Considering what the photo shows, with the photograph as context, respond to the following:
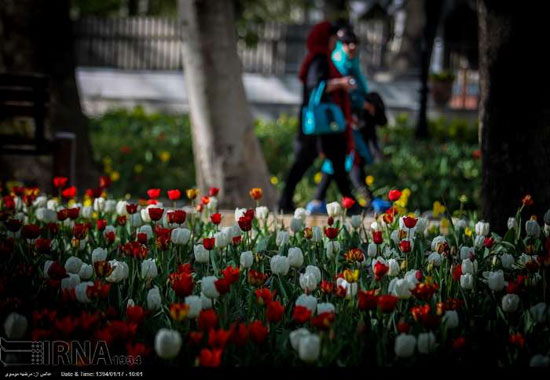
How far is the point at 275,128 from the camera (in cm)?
1236

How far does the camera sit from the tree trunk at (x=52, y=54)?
8.83 m

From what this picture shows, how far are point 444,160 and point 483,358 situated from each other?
22.9 feet

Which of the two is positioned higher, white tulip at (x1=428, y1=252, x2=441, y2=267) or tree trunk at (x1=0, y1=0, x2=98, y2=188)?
tree trunk at (x1=0, y1=0, x2=98, y2=188)

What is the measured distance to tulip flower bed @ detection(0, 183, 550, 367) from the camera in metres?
2.73

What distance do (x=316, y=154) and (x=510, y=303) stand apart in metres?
4.69

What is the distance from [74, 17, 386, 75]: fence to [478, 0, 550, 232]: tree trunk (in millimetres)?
14186

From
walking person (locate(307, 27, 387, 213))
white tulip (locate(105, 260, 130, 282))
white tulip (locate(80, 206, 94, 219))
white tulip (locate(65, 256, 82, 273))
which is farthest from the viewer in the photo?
walking person (locate(307, 27, 387, 213))

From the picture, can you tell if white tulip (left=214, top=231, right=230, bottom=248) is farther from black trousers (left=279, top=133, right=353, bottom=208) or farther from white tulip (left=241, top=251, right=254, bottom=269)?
black trousers (left=279, top=133, right=353, bottom=208)

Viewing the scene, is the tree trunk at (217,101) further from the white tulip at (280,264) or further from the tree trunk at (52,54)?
the white tulip at (280,264)

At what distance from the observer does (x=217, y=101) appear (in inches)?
286

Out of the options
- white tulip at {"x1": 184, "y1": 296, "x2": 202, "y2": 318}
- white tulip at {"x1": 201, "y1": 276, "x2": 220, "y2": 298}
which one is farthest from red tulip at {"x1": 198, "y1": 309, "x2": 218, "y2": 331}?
white tulip at {"x1": 201, "y1": 276, "x2": 220, "y2": 298}

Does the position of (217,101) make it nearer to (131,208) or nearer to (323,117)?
(323,117)

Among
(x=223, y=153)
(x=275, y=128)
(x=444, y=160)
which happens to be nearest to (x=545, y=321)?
(x=223, y=153)

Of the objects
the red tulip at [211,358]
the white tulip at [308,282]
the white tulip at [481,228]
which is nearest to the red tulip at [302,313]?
the red tulip at [211,358]
